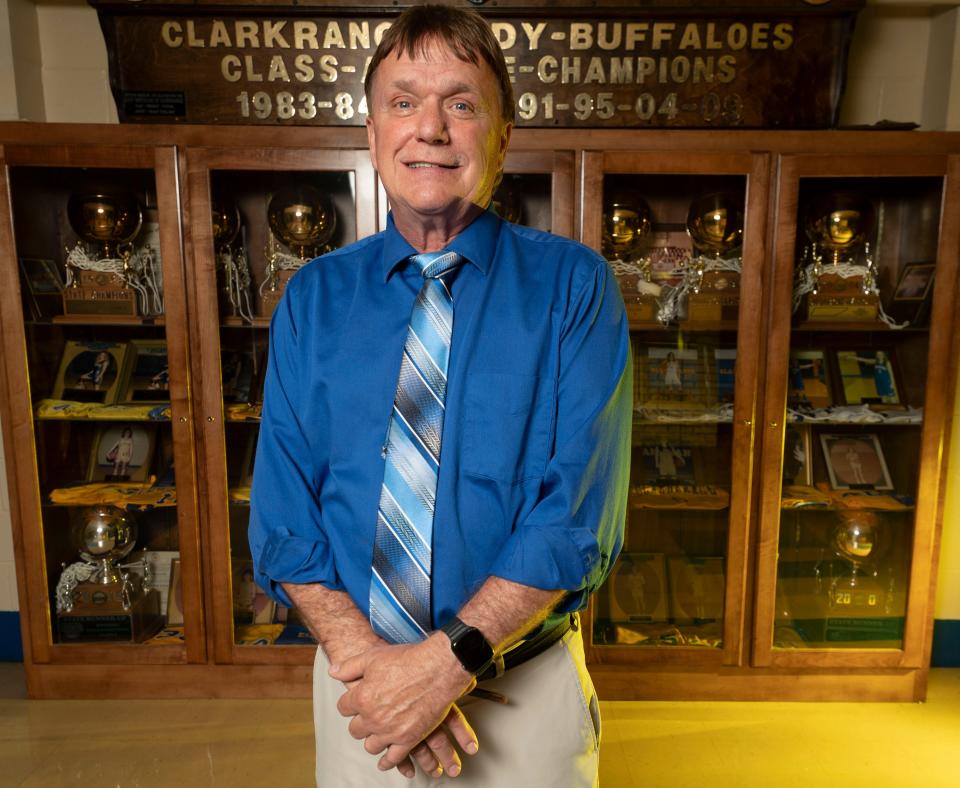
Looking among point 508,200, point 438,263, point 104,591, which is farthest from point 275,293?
point 438,263

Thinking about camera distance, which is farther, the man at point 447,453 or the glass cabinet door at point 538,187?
the glass cabinet door at point 538,187

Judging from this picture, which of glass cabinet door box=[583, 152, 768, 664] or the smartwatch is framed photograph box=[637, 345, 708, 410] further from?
the smartwatch

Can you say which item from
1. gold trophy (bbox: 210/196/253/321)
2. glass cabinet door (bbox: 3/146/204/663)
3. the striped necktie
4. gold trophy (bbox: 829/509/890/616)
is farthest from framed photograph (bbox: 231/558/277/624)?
gold trophy (bbox: 829/509/890/616)

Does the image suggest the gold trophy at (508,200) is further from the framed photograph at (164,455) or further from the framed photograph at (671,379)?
the framed photograph at (164,455)

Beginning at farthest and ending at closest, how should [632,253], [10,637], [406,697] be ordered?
1. [10,637]
2. [632,253]
3. [406,697]

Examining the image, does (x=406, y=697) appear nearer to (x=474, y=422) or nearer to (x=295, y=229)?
(x=474, y=422)

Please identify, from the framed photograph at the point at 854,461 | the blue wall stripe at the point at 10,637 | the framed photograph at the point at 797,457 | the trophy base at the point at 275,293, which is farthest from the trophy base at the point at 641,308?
the blue wall stripe at the point at 10,637

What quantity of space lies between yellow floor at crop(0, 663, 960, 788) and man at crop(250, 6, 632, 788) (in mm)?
1201

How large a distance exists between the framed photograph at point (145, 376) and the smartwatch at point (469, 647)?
1.86 meters

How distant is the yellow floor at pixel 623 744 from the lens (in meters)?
2.02

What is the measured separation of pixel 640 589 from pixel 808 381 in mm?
926

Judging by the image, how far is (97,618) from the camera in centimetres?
242

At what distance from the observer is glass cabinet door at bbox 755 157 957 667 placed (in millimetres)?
2232

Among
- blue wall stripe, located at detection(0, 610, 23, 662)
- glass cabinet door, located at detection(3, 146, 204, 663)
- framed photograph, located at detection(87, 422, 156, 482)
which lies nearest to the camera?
glass cabinet door, located at detection(3, 146, 204, 663)
